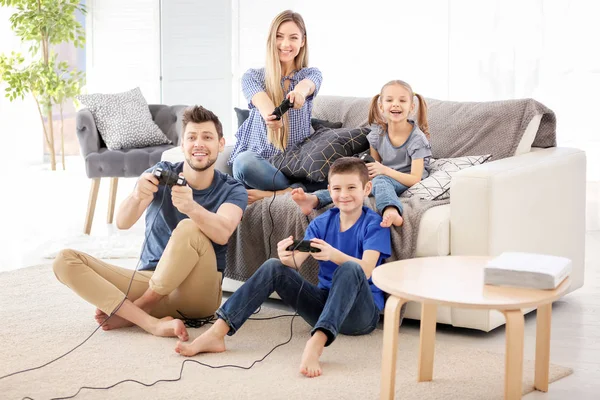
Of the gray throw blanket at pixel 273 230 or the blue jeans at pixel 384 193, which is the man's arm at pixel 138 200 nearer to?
the gray throw blanket at pixel 273 230

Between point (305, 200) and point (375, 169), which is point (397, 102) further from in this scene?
point (305, 200)

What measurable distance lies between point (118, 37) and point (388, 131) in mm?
3809

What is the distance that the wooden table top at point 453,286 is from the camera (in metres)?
2.14

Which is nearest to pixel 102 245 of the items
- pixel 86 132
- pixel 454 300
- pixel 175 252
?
pixel 86 132

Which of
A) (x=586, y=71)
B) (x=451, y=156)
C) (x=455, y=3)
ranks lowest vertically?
(x=451, y=156)

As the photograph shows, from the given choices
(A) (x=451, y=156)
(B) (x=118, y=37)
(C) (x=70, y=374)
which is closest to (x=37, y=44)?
(B) (x=118, y=37)

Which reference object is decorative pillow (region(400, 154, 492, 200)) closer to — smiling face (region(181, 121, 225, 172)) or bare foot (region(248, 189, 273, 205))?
bare foot (region(248, 189, 273, 205))

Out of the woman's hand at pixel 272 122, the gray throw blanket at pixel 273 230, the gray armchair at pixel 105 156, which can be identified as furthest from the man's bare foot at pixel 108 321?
the gray armchair at pixel 105 156

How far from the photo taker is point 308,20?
631cm

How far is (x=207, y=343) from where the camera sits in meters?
2.84

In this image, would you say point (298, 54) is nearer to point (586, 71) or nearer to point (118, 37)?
point (586, 71)

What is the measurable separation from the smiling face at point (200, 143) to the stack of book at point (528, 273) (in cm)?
121

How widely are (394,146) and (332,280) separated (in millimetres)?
896

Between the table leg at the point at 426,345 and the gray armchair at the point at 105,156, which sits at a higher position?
the gray armchair at the point at 105,156
